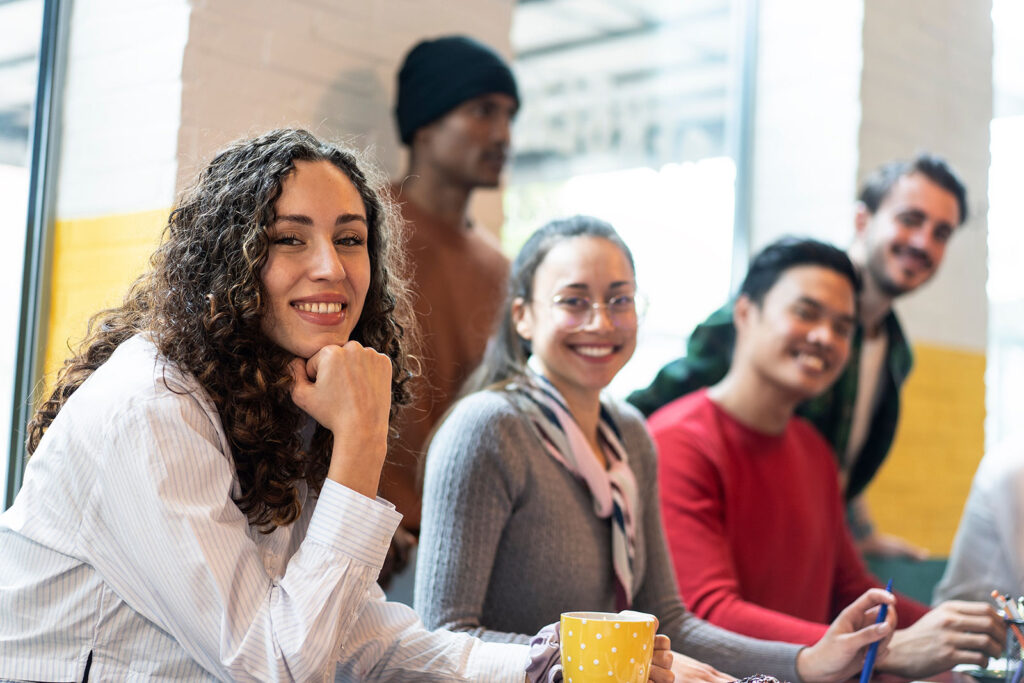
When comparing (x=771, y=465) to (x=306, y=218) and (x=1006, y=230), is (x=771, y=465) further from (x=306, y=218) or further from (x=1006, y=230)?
(x=1006, y=230)

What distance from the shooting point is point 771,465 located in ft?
7.03

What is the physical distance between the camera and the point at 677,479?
1.99 m

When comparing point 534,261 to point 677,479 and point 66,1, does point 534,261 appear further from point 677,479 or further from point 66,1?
point 66,1

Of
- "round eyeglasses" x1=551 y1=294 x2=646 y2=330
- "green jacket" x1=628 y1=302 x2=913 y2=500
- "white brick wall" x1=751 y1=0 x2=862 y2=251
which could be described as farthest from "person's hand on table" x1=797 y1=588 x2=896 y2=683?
"white brick wall" x1=751 y1=0 x2=862 y2=251

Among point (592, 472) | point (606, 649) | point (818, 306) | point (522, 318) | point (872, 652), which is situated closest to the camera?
point (606, 649)

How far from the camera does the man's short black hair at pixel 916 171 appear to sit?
2826mm

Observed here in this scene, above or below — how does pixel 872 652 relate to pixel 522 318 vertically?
below

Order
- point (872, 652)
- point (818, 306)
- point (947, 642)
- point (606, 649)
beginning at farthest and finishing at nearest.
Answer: point (818, 306) → point (947, 642) → point (872, 652) → point (606, 649)

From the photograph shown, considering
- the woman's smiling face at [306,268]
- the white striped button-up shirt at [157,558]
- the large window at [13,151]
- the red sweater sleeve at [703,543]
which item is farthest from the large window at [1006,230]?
the white striped button-up shirt at [157,558]

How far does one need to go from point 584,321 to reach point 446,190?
705 mm

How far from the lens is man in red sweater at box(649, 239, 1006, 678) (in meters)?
1.96

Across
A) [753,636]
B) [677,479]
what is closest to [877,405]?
[677,479]

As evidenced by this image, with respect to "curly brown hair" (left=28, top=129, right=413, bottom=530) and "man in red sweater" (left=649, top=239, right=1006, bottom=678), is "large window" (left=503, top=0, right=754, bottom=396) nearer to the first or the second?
"man in red sweater" (left=649, top=239, right=1006, bottom=678)

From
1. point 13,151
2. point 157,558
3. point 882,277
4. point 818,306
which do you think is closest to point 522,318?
point 818,306
